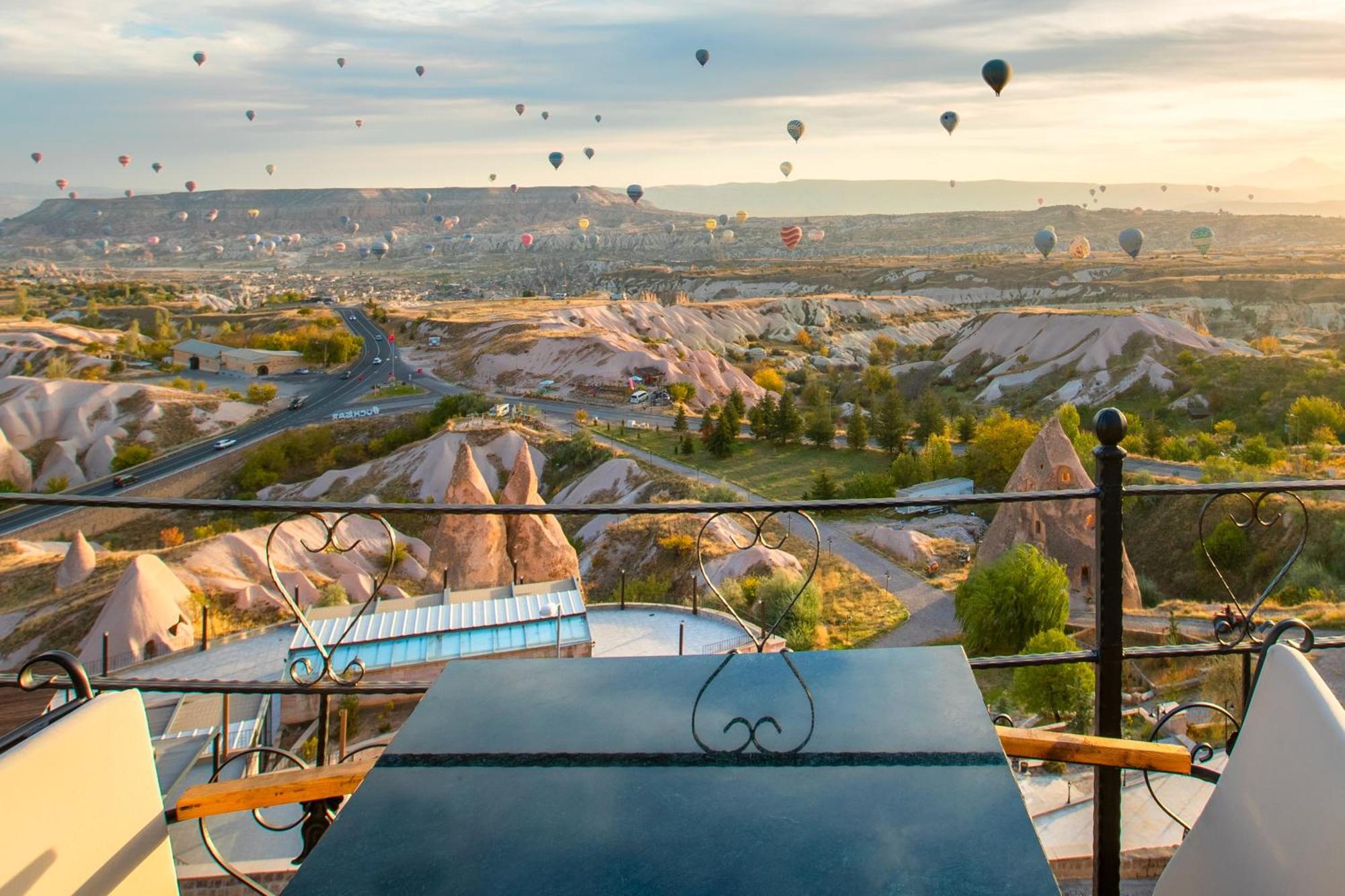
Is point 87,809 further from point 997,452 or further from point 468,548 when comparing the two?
point 997,452

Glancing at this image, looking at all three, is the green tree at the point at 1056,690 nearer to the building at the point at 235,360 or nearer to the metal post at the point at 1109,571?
the metal post at the point at 1109,571

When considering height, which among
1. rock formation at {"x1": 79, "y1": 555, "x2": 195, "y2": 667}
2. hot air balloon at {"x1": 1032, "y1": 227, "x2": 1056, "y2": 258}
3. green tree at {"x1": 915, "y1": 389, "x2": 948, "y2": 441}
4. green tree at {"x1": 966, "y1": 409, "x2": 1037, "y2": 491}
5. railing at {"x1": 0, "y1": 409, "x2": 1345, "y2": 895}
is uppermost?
railing at {"x1": 0, "y1": 409, "x2": 1345, "y2": 895}

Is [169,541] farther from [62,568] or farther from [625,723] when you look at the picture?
[625,723]

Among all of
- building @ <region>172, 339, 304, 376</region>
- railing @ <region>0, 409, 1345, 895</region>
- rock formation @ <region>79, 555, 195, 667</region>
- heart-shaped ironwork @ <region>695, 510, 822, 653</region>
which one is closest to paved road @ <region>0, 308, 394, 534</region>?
building @ <region>172, 339, 304, 376</region>

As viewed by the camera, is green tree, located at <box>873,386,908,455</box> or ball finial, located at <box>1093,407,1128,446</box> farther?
green tree, located at <box>873,386,908,455</box>

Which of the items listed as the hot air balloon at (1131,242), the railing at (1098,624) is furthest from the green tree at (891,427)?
the hot air balloon at (1131,242)

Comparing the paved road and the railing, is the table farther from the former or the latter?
the paved road

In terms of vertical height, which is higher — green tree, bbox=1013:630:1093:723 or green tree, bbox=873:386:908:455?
green tree, bbox=1013:630:1093:723
